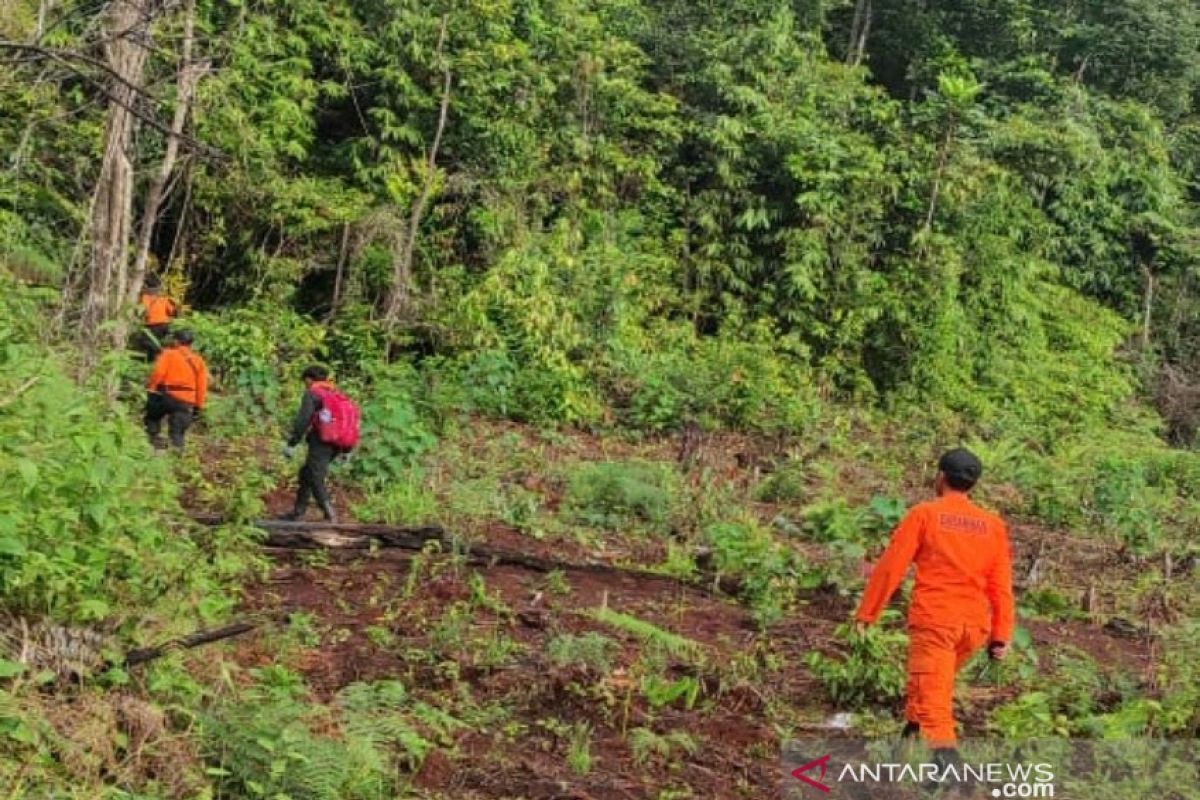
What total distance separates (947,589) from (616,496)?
5700 millimetres

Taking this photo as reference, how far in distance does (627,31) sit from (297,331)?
846cm

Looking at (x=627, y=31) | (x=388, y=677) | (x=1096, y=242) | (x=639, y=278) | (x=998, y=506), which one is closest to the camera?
(x=388, y=677)

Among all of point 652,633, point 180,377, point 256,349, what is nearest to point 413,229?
point 256,349

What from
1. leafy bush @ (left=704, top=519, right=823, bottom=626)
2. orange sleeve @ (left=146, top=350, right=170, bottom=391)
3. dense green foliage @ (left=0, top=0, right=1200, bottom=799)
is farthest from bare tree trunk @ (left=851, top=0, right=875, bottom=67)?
orange sleeve @ (left=146, top=350, right=170, bottom=391)

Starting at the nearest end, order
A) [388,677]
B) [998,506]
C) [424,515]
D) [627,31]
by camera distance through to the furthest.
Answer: [388,677] < [424,515] < [998,506] < [627,31]

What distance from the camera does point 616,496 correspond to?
10.9 metres

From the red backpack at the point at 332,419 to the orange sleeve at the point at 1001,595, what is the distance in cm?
505

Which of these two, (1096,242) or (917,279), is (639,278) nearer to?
(917,279)

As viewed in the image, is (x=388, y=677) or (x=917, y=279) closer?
(x=388, y=677)

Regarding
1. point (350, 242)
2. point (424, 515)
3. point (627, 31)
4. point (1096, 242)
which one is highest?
point (627, 31)

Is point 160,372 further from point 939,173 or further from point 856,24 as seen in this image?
point 856,24

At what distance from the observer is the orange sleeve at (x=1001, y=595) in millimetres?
5469

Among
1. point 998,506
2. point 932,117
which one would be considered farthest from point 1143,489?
point 932,117

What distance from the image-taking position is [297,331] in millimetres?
14109
